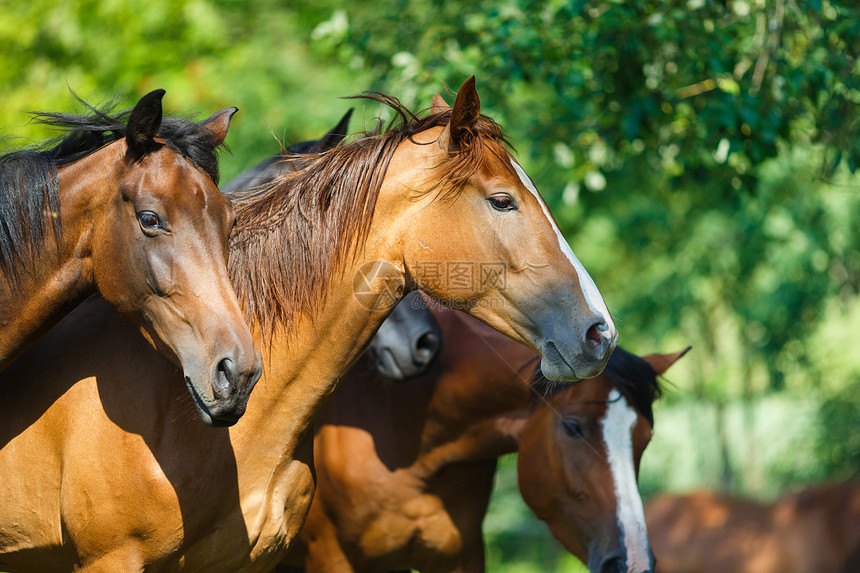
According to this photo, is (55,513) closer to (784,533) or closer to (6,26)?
(784,533)

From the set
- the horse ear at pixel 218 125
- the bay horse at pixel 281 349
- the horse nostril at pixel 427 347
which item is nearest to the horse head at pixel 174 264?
the horse ear at pixel 218 125

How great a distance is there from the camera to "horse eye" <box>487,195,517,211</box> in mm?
2582

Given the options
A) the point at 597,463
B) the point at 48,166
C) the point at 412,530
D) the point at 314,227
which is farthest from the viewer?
the point at 412,530

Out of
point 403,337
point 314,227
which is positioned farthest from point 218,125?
point 403,337

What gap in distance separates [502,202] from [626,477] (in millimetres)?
1485

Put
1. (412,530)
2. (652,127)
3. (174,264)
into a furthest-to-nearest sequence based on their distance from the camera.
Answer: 1. (652,127)
2. (412,530)
3. (174,264)

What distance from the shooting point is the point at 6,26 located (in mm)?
9930

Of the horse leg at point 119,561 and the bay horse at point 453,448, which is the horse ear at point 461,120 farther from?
the horse leg at point 119,561

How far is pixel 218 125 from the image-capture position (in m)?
2.79

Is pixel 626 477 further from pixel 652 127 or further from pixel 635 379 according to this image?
pixel 652 127

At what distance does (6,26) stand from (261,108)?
3253 mm

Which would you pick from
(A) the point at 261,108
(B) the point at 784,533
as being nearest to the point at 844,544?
(B) the point at 784,533

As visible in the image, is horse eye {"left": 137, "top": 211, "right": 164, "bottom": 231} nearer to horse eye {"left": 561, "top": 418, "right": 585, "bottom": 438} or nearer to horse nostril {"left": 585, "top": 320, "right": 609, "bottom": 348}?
horse nostril {"left": 585, "top": 320, "right": 609, "bottom": 348}

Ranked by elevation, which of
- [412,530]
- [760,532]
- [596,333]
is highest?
[596,333]
